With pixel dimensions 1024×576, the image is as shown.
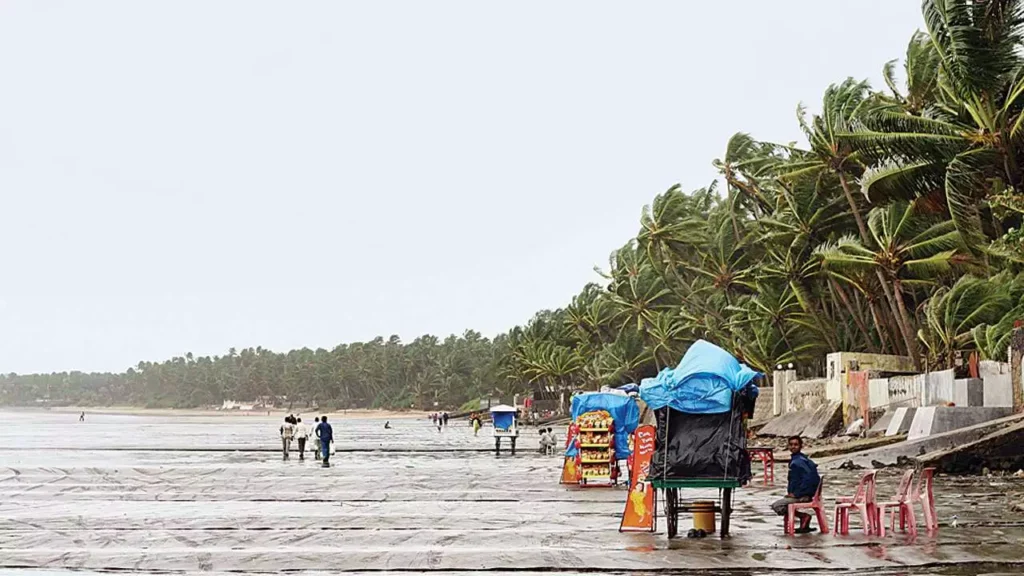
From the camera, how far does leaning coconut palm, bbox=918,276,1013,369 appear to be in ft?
143

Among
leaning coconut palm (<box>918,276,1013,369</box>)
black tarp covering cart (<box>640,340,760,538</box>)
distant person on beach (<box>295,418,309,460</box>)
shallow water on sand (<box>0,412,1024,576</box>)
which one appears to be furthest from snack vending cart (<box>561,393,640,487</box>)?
leaning coconut palm (<box>918,276,1013,369</box>)

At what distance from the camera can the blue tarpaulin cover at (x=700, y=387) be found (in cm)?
1433

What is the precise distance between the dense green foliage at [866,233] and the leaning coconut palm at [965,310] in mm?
77

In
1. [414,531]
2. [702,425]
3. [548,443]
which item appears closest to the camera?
[702,425]

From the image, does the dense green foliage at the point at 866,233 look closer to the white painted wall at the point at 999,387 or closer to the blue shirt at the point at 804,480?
the white painted wall at the point at 999,387

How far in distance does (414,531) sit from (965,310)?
114 ft

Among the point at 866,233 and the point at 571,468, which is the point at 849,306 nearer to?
the point at 866,233

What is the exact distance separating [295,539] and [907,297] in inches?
2011

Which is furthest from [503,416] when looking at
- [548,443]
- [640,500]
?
[640,500]

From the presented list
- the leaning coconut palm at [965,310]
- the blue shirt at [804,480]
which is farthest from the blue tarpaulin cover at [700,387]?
the leaning coconut palm at [965,310]

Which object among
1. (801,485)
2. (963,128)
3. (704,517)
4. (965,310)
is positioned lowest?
(704,517)

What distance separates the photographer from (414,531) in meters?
16.0

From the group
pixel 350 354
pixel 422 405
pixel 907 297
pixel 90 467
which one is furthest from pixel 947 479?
pixel 350 354

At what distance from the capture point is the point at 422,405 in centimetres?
17712
